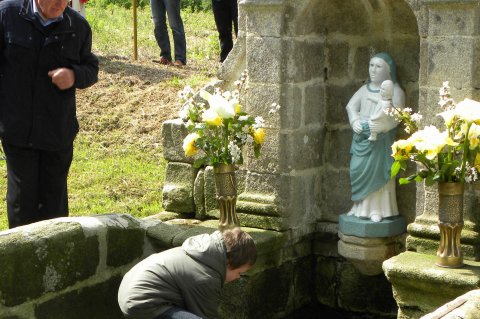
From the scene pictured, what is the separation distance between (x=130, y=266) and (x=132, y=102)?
4.23 meters

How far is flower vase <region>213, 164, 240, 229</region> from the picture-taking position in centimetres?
648

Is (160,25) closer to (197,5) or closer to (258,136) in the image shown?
(197,5)

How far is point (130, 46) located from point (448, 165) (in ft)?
25.5

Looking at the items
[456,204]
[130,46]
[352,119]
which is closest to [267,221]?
[352,119]

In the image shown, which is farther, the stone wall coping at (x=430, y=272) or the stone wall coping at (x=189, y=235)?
the stone wall coping at (x=189, y=235)

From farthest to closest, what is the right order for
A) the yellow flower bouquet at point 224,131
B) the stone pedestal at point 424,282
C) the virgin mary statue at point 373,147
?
the virgin mary statue at point 373,147, the yellow flower bouquet at point 224,131, the stone pedestal at point 424,282

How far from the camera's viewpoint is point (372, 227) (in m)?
6.51

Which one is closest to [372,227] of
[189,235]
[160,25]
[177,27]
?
[189,235]

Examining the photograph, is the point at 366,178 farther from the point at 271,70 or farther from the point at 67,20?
the point at 67,20

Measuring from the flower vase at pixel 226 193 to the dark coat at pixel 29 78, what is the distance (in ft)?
3.43

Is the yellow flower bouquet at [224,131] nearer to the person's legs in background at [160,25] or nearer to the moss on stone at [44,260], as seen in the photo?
the moss on stone at [44,260]

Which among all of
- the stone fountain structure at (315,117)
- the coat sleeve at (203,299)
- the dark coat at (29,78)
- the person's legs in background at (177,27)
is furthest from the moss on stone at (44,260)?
the person's legs in background at (177,27)

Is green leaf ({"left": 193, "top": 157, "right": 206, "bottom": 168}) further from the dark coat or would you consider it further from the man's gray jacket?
the man's gray jacket

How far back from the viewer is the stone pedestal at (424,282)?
5469 mm
